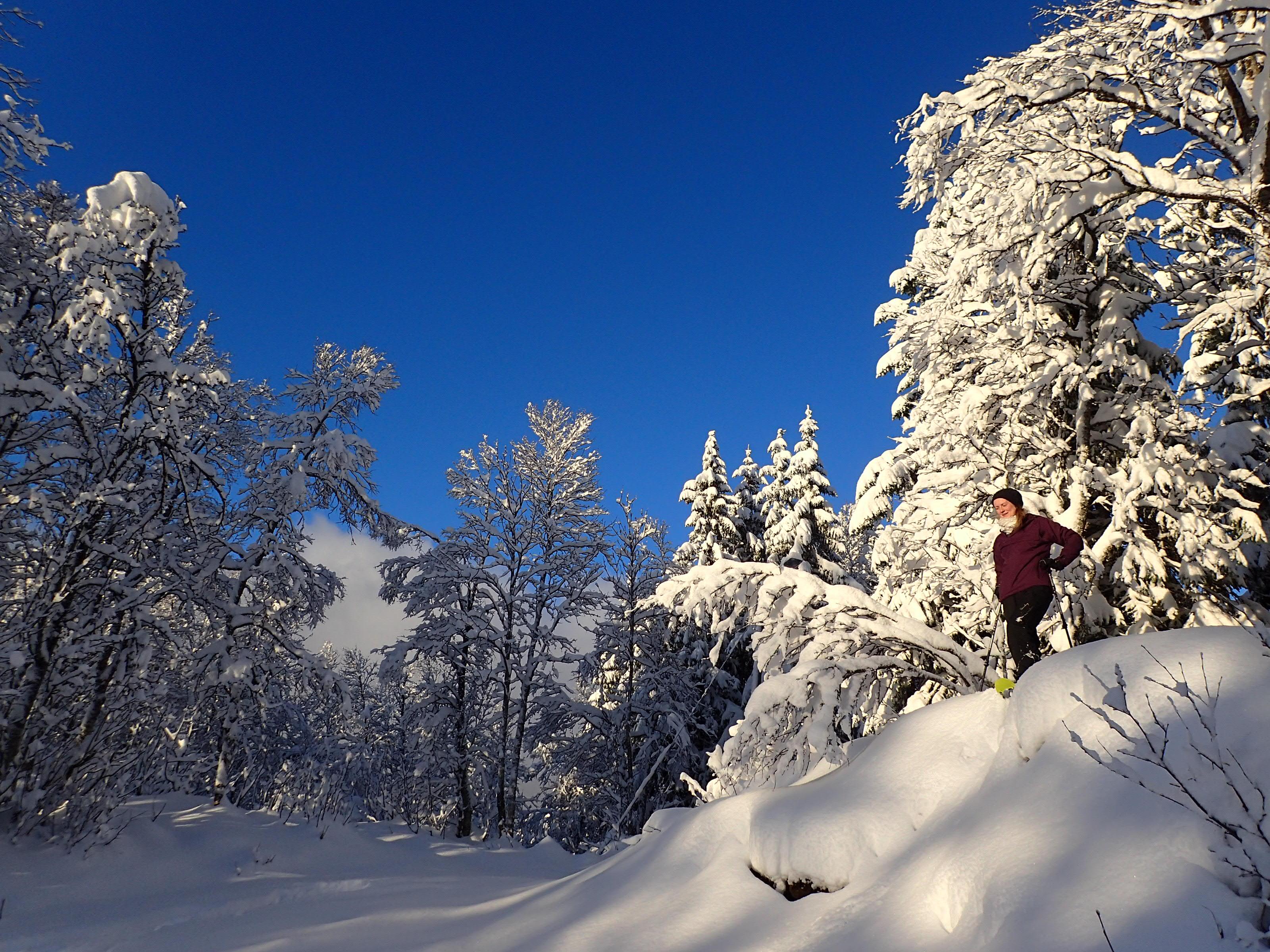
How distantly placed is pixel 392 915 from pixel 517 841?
10578 millimetres

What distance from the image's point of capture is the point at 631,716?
57.5 feet

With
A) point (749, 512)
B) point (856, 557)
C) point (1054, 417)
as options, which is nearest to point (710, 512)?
point (749, 512)

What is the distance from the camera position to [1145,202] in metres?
6.55

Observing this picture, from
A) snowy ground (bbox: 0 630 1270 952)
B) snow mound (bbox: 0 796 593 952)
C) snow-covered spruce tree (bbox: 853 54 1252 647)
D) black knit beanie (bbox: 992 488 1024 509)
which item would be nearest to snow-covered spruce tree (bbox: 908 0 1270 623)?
snow-covered spruce tree (bbox: 853 54 1252 647)

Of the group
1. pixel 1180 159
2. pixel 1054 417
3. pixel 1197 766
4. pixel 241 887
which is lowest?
pixel 241 887

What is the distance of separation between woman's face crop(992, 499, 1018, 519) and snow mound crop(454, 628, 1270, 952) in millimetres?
1577

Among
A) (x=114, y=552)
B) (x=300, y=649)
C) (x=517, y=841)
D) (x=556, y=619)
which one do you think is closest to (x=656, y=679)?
(x=556, y=619)

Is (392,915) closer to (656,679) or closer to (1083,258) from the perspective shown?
(1083,258)

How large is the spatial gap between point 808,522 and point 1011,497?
13089mm

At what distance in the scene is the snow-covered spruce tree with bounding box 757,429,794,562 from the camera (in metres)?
19.1

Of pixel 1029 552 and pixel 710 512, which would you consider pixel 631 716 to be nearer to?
pixel 710 512

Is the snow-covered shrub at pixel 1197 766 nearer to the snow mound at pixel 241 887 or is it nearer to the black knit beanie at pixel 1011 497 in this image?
the black knit beanie at pixel 1011 497

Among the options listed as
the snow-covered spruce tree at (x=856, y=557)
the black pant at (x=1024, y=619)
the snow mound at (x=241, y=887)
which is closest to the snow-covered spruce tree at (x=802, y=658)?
the black pant at (x=1024, y=619)

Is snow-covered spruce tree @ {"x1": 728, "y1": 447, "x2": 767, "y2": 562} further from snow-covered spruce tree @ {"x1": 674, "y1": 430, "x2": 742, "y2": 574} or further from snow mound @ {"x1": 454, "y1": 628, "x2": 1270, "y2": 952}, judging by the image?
snow mound @ {"x1": 454, "y1": 628, "x2": 1270, "y2": 952}
